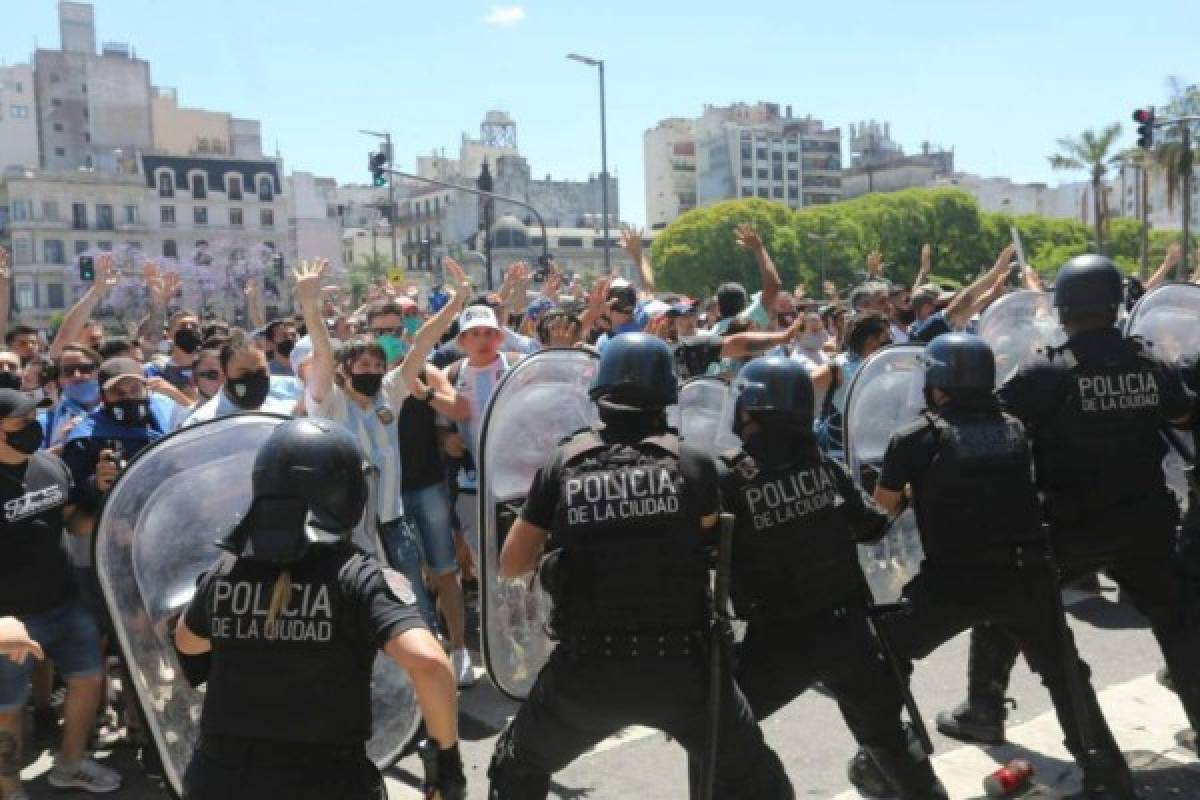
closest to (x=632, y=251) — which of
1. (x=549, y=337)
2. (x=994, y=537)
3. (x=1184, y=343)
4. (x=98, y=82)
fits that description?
(x=549, y=337)

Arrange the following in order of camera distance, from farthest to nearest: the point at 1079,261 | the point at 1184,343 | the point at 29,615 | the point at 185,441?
the point at 1184,343, the point at 1079,261, the point at 29,615, the point at 185,441

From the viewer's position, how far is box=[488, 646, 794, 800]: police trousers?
321 centimetres

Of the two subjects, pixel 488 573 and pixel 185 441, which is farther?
pixel 488 573

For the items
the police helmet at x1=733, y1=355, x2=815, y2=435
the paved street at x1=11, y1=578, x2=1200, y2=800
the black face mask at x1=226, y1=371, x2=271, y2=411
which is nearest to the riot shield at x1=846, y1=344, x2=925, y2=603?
the paved street at x1=11, y1=578, x2=1200, y2=800

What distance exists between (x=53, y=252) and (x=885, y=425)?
8531 centimetres

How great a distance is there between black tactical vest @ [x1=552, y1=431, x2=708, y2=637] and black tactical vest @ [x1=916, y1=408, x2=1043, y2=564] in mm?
1217

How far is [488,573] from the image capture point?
4.15 metres

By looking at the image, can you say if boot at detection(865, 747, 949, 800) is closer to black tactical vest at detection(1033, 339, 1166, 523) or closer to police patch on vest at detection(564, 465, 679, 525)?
police patch on vest at detection(564, 465, 679, 525)

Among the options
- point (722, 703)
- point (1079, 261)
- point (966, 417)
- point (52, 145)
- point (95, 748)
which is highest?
point (52, 145)

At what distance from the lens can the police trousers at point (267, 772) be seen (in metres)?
2.62

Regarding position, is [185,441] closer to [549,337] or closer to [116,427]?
[116,427]

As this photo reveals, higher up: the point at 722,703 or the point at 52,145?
the point at 52,145

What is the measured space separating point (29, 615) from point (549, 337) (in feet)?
9.60

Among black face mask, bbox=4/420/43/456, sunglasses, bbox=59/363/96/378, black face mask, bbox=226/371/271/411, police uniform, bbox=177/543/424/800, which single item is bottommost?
police uniform, bbox=177/543/424/800
